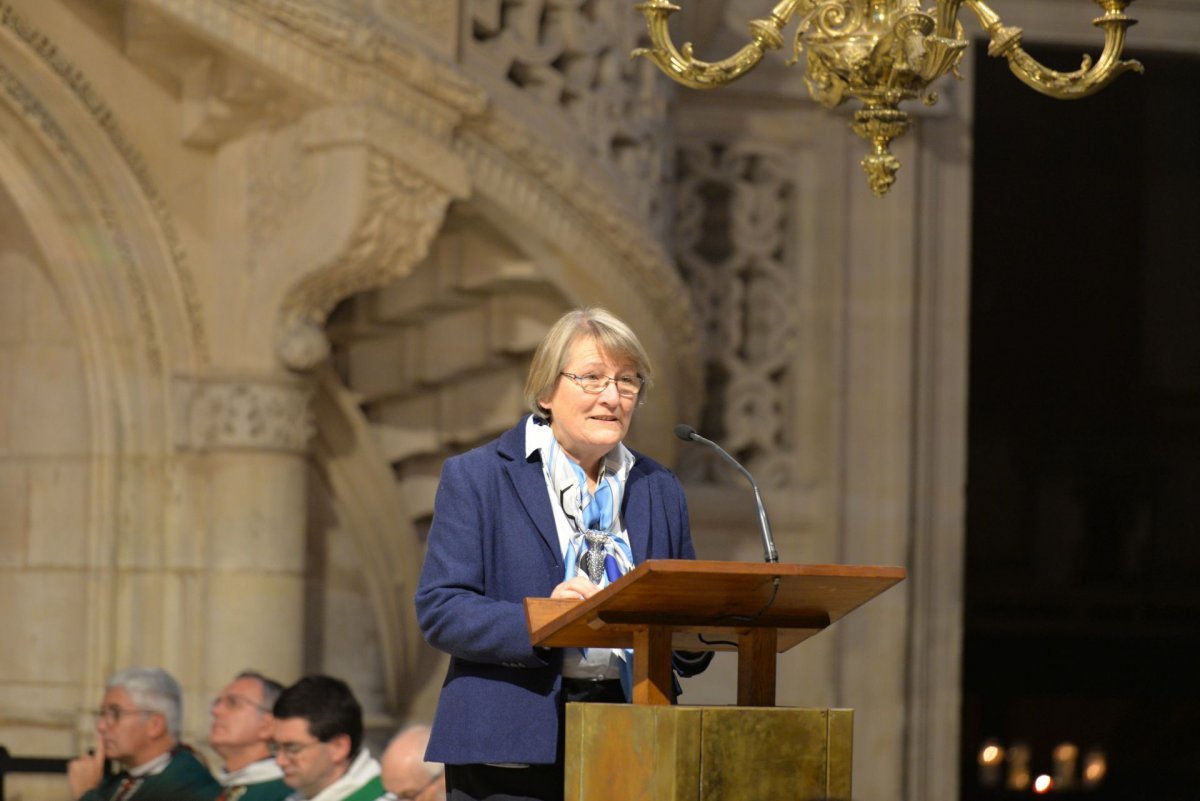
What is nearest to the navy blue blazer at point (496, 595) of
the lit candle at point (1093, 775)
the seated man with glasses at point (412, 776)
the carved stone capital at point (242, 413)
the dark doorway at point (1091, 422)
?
the seated man with glasses at point (412, 776)

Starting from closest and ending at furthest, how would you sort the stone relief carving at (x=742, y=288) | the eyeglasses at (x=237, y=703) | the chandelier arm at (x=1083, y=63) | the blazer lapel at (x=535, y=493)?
the blazer lapel at (x=535, y=493) < the chandelier arm at (x=1083, y=63) < the eyeglasses at (x=237, y=703) < the stone relief carving at (x=742, y=288)

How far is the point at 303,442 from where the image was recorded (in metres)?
6.09

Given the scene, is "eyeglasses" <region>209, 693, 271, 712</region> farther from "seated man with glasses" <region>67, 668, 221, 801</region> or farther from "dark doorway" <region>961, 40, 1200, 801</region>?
"dark doorway" <region>961, 40, 1200, 801</region>

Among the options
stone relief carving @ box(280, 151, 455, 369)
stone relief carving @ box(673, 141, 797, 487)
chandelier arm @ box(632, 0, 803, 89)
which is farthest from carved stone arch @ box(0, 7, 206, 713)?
stone relief carving @ box(673, 141, 797, 487)

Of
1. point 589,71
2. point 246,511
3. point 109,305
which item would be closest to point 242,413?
point 246,511

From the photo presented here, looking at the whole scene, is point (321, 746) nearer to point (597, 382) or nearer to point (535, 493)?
point (535, 493)

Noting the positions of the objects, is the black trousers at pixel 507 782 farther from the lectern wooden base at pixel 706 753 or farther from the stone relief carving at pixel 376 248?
the stone relief carving at pixel 376 248

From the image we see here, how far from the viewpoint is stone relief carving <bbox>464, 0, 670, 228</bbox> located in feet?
19.9

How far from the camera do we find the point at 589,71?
6.35 meters

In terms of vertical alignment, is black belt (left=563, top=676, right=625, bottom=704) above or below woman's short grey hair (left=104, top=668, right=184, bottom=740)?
above

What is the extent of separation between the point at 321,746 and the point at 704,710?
6.83 ft

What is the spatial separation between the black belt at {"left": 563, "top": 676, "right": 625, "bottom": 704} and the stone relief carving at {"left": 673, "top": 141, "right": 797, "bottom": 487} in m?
4.48

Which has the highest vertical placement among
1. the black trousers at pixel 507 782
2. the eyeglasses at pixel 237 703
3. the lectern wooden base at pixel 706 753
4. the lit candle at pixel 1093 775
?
the lectern wooden base at pixel 706 753

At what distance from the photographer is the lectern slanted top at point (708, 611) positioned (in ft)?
9.03
